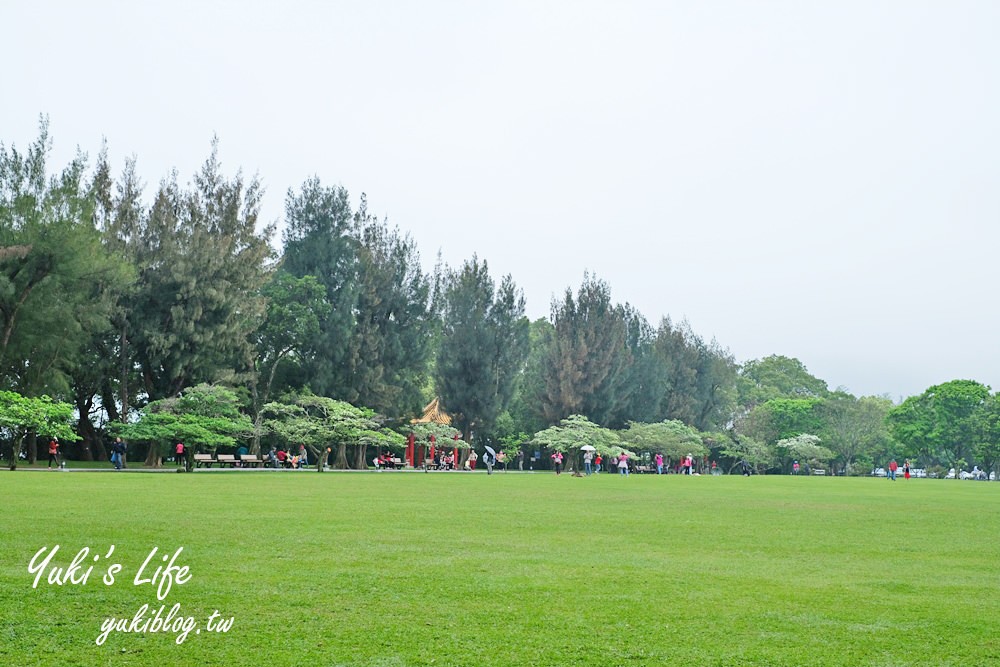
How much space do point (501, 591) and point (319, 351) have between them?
45.7m

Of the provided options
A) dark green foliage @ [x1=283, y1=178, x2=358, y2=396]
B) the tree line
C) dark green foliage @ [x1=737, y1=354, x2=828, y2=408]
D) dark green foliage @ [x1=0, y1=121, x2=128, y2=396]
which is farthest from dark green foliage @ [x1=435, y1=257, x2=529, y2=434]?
dark green foliage @ [x1=737, y1=354, x2=828, y2=408]

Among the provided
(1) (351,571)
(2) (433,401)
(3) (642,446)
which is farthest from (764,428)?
(1) (351,571)

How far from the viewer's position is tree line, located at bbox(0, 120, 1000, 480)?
39938 mm

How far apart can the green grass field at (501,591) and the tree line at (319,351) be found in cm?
2438

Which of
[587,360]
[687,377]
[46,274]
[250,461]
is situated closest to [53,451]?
[46,274]

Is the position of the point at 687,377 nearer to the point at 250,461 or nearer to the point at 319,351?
the point at 319,351

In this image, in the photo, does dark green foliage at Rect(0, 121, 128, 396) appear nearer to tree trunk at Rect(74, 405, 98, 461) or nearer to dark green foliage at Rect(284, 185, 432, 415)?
tree trunk at Rect(74, 405, 98, 461)

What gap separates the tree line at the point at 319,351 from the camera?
3994cm

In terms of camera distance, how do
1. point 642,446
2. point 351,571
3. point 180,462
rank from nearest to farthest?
point 351,571 → point 180,462 → point 642,446

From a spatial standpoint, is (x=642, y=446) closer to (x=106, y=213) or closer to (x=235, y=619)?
(x=106, y=213)

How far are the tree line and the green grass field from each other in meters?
24.4

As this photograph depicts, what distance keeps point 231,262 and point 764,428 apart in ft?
159

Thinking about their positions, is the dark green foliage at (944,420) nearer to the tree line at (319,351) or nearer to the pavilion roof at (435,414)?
the tree line at (319,351)

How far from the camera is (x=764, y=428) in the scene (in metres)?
77.9
